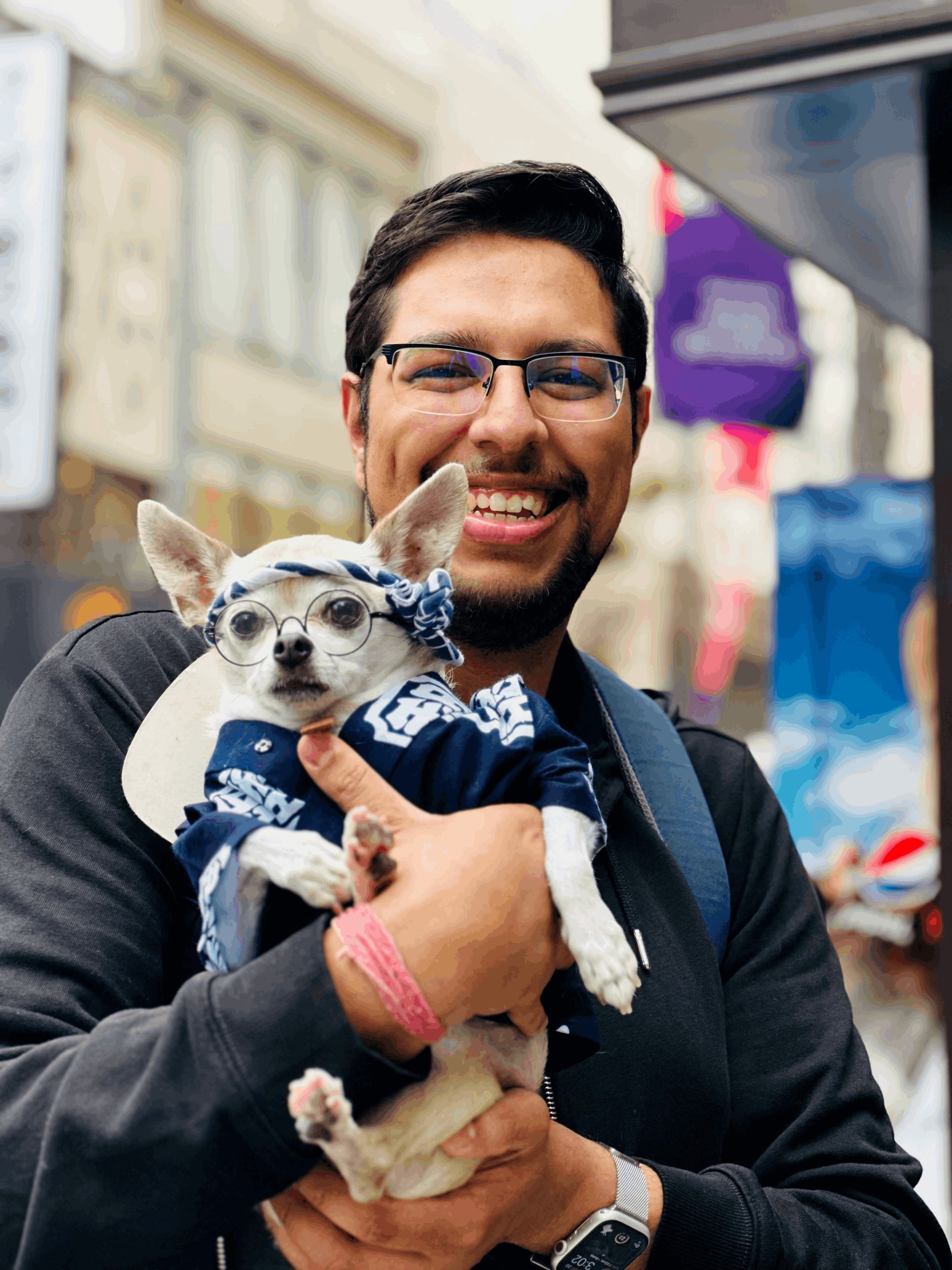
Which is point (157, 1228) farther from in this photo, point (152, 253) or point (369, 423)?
point (152, 253)

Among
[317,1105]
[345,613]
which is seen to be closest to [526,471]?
[345,613]

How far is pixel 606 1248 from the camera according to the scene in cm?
176

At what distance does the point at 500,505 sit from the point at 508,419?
0.55 feet

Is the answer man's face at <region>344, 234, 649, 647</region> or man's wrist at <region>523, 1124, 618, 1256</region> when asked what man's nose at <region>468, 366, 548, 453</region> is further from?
man's wrist at <region>523, 1124, 618, 1256</region>

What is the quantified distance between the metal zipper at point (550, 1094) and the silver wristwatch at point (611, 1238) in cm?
17

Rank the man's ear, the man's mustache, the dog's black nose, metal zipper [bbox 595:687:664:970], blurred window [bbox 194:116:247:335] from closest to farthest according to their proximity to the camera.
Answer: the dog's black nose < metal zipper [bbox 595:687:664:970] < the man's mustache < the man's ear < blurred window [bbox 194:116:247:335]

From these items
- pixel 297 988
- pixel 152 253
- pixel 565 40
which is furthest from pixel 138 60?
pixel 297 988

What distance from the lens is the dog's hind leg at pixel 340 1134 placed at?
1.40 metres

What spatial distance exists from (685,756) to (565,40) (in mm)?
5743

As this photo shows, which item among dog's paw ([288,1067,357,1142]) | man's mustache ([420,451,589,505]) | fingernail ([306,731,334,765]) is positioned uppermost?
man's mustache ([420,451,589,505])

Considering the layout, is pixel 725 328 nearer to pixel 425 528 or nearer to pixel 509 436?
pixel 509 436

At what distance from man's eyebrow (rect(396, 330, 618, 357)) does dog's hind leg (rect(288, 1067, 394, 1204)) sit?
52.2 inches

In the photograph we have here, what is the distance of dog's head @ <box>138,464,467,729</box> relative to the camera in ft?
5.62

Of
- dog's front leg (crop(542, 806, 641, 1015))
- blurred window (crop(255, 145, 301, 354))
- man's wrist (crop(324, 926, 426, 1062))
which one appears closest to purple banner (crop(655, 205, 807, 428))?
blurred window (crop(255, 145, 301, 354))
